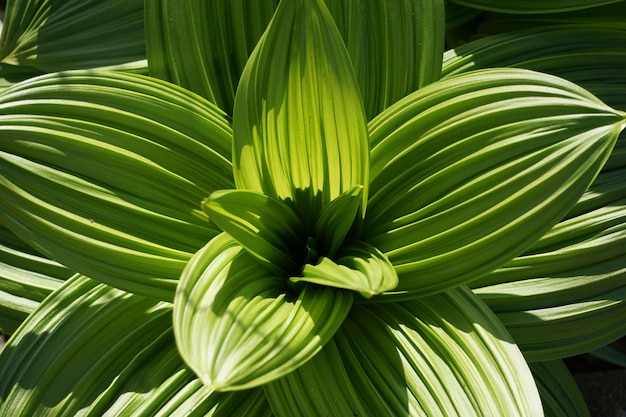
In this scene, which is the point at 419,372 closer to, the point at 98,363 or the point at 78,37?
the point at 98,363

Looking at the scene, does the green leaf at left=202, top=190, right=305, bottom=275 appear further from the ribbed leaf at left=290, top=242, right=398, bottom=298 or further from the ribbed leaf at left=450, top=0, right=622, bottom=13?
the ribbed leaf at left=450, top=0, right=622, bottom=13

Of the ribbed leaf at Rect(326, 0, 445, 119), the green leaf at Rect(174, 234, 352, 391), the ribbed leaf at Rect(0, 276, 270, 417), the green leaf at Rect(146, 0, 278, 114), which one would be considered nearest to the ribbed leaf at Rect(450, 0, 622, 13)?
the ribbed leaf at Rect(326, 0, 445, 119)

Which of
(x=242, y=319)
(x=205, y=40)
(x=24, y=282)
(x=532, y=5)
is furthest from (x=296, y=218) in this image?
(x=532, y=5)

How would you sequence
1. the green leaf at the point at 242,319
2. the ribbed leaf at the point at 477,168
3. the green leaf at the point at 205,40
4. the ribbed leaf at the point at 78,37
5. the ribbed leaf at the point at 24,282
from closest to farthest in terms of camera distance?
1. the green leaf at the point at 242,319
2. the ribbed leaf at the point at 477,168
3. the green leaf at the point at 205,40
4. the ribbed leaf at the point at 24,282
5. the ribbed leaf at the point at 78,37

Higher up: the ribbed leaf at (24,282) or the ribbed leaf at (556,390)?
the ribbed leaf at (24,282)

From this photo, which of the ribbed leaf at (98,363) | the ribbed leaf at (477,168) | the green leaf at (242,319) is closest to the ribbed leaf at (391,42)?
the ribbed leaf at (477,168)

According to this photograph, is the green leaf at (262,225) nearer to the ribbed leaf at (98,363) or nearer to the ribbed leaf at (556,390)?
the ribbed leaf at (98,363)
